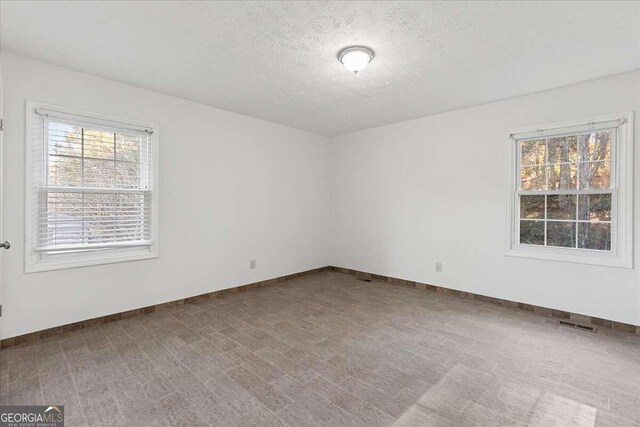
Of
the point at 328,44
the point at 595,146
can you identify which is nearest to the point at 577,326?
the point at 595,146

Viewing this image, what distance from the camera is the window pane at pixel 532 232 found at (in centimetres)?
367

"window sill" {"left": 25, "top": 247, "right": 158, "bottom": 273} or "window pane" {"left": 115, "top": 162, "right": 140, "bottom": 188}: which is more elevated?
"window pane" {"left": 115, "top": 162, "right": 140, "bottom": 188}

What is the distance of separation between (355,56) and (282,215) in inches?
117

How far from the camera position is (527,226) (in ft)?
12.3

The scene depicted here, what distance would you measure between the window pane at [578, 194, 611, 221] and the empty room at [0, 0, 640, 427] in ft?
0.05

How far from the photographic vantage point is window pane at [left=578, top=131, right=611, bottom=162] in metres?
3.24

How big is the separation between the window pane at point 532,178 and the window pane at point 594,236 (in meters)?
0.60

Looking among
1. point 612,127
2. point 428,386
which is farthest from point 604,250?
point 428,386

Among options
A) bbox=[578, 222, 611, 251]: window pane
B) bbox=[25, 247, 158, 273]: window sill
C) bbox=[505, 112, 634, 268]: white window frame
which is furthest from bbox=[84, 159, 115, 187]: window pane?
bbox=[578, 222, 611, 251]: window pane

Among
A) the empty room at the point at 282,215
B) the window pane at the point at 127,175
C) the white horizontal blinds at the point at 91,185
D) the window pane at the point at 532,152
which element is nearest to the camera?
the empty room at the point at 282,215

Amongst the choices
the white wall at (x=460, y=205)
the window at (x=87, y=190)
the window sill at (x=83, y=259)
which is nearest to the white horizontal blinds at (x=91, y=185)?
the window at (x=87, y=190)

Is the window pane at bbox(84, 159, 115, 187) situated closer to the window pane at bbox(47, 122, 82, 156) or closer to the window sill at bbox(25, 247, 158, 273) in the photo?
the window pane at bbox(47, 122, 82, 156)

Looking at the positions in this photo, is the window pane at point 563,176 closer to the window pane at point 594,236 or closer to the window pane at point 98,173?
the window pane at point 594,236

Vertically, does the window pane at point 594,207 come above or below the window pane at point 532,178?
below
